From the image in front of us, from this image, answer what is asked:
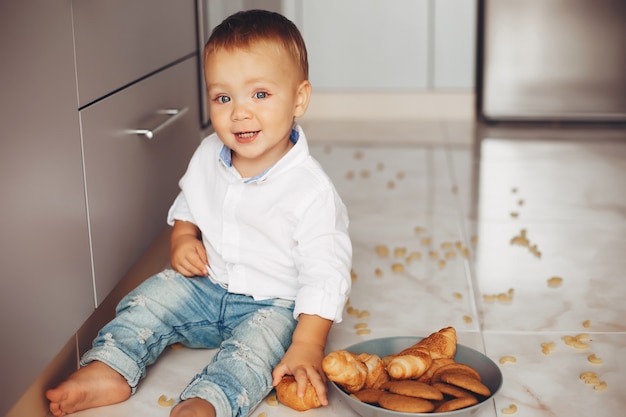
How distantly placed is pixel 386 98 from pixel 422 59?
0.21m

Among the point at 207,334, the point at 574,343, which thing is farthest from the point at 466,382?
the point at 207,334

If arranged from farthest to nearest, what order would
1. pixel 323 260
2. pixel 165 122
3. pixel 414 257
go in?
pixel 414 257 < pixel 165 122 < pixel 323 260

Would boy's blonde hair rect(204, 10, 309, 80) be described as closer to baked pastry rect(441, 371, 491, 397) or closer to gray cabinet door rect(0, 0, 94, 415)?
gray cabinet door rect(0, 0, 94, 415)

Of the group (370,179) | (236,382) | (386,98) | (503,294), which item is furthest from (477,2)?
(236,382)

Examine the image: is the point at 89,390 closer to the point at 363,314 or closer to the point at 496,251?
the point at 363,314

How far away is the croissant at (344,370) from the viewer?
1.20 metres

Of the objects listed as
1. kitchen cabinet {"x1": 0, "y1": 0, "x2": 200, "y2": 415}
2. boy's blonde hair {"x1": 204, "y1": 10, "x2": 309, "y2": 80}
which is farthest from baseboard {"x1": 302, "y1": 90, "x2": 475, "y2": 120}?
boy's blonde hair {"x1": 204, "y1": 10, "x2": 309, "y2": 80}

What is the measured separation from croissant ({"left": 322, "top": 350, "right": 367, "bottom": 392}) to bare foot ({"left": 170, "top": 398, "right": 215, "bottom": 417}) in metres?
0.17

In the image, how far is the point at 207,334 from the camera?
1.47m

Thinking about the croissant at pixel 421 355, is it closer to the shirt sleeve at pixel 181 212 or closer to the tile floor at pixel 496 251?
the tile floor at pixel 496 251

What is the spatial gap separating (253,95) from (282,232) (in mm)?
234

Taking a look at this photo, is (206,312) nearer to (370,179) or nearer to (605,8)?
(370,179)

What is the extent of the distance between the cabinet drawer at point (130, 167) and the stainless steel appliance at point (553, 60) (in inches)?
64.9

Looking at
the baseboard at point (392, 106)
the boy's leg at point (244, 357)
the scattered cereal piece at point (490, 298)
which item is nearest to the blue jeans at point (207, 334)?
the boy's leg at point (244, 357)
